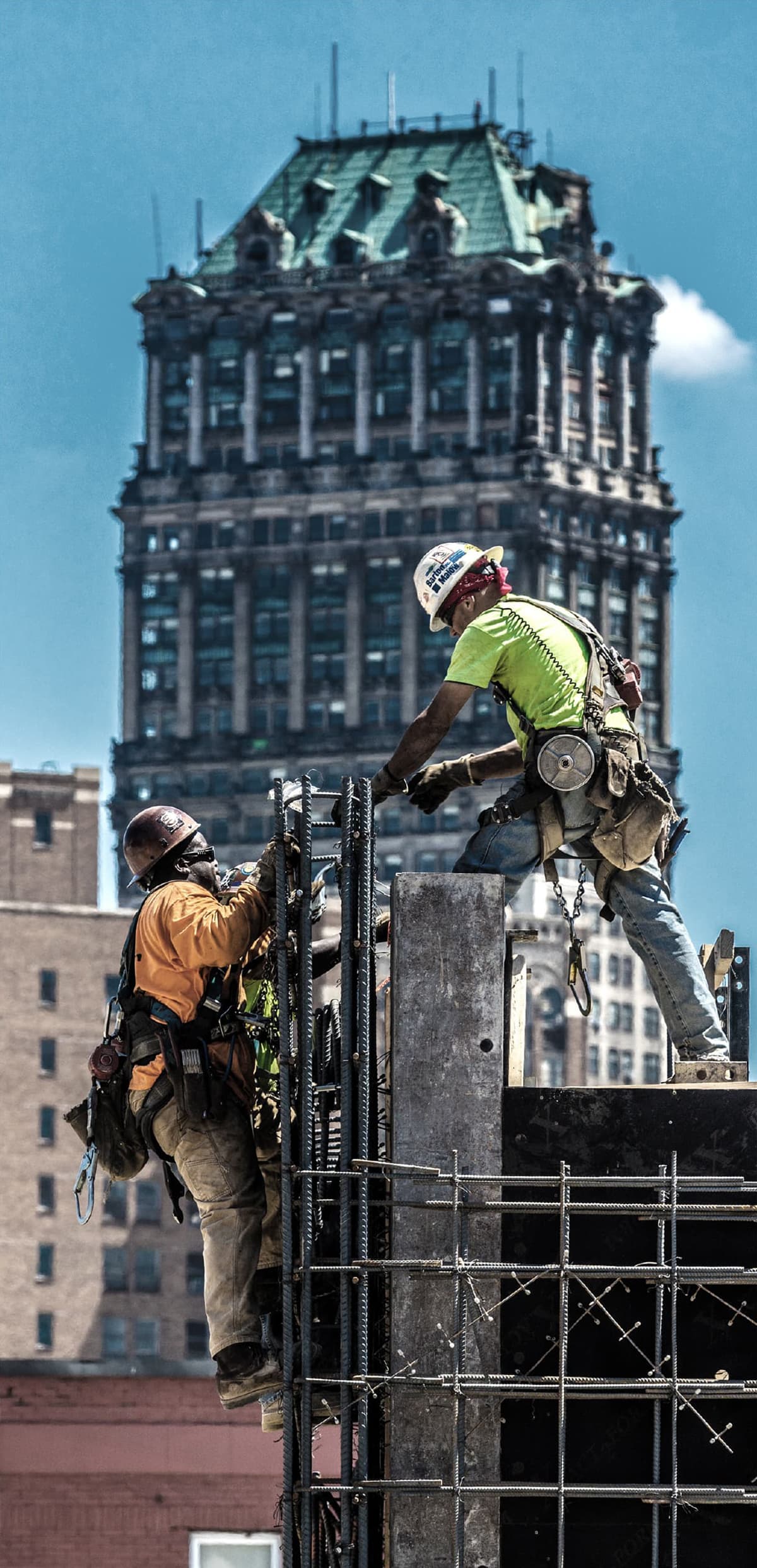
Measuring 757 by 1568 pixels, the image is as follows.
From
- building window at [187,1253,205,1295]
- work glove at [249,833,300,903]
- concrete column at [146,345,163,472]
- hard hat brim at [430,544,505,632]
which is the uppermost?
concrete column at [146,345,163,472]

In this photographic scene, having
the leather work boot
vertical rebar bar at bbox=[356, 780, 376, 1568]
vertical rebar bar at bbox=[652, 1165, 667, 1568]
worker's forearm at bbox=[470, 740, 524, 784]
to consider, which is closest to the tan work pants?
the leather work boot

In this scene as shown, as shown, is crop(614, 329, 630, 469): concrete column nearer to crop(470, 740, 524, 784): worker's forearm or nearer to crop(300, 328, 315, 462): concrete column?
crop(300, 328, 315, 462): concrete column

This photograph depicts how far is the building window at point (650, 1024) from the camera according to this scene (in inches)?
6624

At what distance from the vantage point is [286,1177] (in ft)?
45.1

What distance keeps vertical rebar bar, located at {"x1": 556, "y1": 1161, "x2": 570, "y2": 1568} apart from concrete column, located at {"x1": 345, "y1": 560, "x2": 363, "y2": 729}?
173m

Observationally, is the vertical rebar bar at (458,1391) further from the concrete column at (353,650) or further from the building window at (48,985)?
the concrete column at (353,650)

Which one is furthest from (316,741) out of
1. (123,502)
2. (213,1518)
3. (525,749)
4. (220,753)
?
(525,749)

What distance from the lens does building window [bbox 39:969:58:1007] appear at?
134875 millimetres

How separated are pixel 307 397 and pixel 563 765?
183 metres

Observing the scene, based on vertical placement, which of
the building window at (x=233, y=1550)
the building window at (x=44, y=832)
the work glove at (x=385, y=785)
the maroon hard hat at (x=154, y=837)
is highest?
the building window at (x=44, y=832)

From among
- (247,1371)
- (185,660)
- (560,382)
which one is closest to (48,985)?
(185,660)

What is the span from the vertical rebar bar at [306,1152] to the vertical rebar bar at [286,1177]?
0.16 ft

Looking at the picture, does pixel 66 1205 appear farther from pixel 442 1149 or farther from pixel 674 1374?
pixel 674 1374

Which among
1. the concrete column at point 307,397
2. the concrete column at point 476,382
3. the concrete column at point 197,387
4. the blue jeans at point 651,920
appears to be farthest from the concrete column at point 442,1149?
the concrete column at point 197,387
